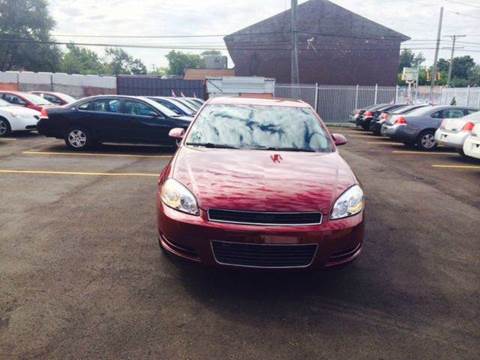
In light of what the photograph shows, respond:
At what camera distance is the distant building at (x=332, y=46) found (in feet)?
111

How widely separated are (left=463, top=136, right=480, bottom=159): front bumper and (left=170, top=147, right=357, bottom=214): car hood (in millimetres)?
5695

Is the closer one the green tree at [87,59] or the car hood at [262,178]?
the car hood at [262,178]

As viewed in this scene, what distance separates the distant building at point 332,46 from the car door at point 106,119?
85.8 ft

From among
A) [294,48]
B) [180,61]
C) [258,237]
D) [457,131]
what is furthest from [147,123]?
[180,61]

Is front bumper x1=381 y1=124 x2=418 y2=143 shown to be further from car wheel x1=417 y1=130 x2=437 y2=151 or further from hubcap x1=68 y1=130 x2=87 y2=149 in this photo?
hubcap x1=68 y1=130 x2=87 y2=149

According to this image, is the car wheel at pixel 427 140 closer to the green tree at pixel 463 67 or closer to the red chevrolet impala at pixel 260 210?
the red chevrolet impala at pixel 260 210

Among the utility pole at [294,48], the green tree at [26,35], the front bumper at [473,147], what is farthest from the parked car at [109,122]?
the green tree at [26,35]

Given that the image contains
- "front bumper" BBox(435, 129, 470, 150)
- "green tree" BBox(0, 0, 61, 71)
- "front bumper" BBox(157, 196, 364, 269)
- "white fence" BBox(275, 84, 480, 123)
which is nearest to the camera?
"front bumper" BBox(157, 196, 364, 269)

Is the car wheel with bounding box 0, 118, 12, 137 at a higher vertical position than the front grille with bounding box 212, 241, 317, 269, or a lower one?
higher

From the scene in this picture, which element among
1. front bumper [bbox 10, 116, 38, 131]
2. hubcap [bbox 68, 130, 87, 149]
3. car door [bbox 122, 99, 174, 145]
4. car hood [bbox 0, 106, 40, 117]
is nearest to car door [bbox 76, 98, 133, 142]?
car door [bbox 122, 99, 174, 145]

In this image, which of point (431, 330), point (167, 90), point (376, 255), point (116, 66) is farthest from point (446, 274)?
point (116, 66)

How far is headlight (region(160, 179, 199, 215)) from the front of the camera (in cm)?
322

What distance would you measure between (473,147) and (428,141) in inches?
172

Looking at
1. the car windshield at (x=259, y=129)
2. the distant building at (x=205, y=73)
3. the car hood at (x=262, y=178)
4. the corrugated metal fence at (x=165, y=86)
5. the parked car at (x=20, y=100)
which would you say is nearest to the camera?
the car hood at (x=262, y=178)
